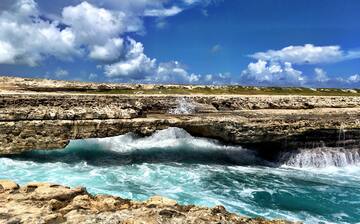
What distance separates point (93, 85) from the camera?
35.7 meters

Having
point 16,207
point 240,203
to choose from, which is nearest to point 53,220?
point 16,207

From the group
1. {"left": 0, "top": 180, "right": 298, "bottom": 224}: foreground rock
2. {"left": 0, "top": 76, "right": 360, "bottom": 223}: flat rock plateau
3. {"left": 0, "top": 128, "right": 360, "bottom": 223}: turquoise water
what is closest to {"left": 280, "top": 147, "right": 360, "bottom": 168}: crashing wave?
{"left": 0, "top": 128, "right": 360, "bottom": 223}: turquoise water

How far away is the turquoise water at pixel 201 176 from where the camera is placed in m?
20.2

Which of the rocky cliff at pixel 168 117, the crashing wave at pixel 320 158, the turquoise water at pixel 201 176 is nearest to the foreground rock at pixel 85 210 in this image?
the turquoise water at pixel 201 176

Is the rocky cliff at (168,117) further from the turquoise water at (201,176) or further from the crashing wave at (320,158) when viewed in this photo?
the turquoise water at (201,176)

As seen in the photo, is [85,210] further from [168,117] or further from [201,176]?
[168,117]

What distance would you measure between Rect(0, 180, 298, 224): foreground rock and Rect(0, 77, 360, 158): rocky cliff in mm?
15775

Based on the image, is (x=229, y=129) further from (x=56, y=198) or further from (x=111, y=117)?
(x=56, y=198)

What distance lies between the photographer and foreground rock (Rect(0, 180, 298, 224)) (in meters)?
8.43

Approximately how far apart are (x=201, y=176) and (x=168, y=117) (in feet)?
16.5

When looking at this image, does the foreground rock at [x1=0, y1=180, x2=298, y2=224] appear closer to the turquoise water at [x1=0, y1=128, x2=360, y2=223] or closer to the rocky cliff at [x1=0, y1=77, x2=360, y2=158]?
the turquoise water at [x1=0, y1=128, x2=360, y2=223]

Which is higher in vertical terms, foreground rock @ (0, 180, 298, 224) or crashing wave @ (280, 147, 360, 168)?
foreground rock @ (0, 180, 298, 224)

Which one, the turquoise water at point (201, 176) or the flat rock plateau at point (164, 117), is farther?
the flat rock plateau at point (164, 117)

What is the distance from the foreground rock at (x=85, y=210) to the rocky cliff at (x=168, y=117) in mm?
15775
